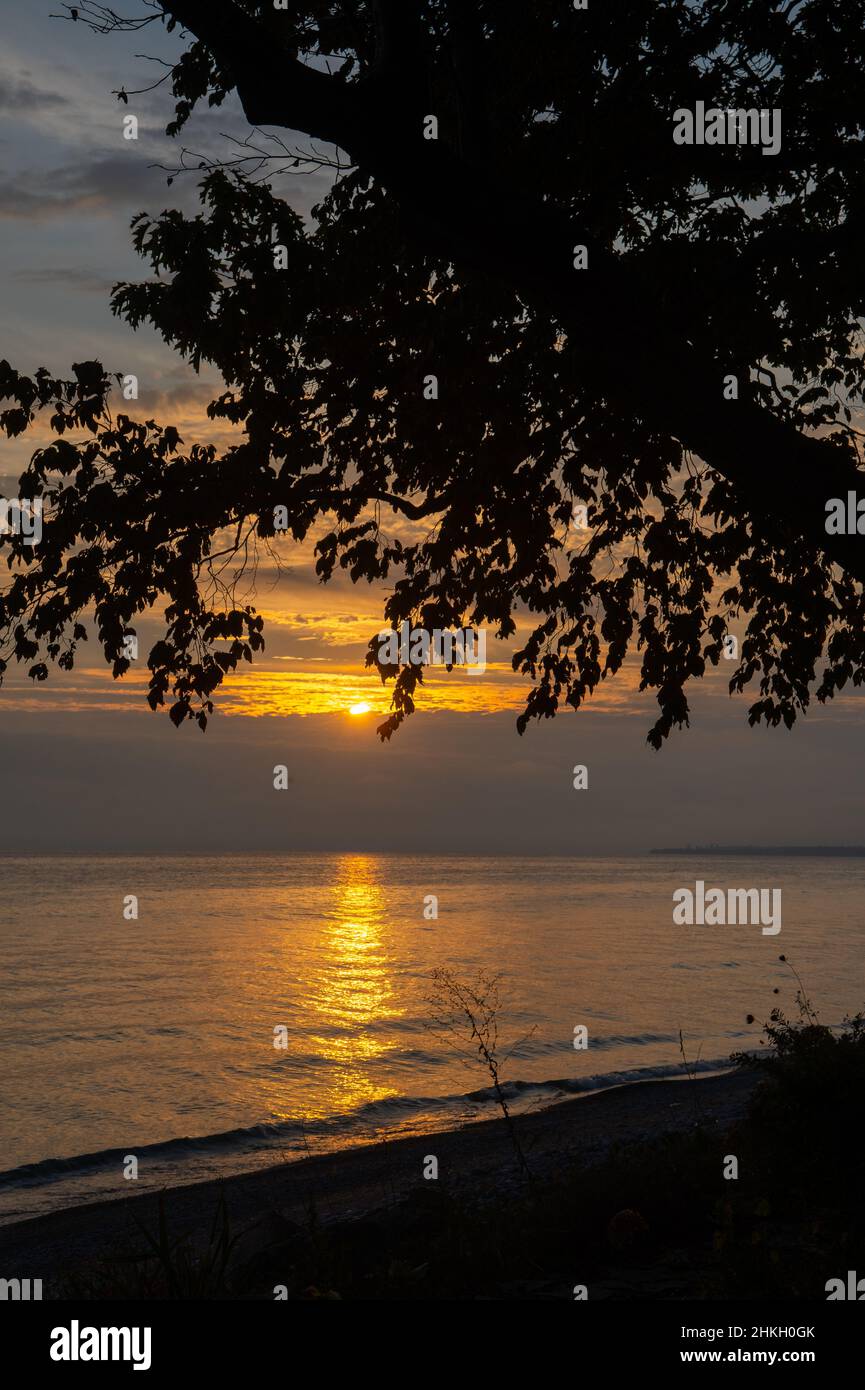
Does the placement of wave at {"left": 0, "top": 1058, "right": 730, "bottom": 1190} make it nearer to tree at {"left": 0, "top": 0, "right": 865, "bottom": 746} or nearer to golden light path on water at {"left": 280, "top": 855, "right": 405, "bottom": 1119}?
golden light path on water at {"left": 280, "top": 855, "right": 405, "bottom": 1119}

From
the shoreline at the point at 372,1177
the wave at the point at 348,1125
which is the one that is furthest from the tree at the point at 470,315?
the wave at the point at 348,1125

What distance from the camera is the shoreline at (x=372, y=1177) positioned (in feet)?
43.3

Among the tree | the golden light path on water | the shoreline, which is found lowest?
the golden light path on water

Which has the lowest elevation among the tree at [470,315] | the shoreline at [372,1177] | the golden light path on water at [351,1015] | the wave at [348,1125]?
the golden light path on water at [351,1015]

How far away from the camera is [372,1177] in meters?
15.7

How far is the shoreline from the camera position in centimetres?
1320

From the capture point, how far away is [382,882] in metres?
150

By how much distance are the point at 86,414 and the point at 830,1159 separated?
9.02 m

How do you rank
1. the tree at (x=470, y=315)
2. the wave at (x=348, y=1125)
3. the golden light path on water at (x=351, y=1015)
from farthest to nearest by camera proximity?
the golden light path on water at (x=351, y=1015) < the wave at (x=348, y=1125) < the tree at (x=470, y=315)

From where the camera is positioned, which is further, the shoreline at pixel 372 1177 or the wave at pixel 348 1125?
the wave at pixel 348 1125

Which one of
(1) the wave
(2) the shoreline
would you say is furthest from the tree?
(1) the wave

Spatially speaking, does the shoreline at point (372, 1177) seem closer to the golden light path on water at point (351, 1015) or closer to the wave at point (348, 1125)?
the wave at point (348, 1125)

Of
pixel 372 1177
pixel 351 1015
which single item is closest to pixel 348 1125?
pixel 372 1177

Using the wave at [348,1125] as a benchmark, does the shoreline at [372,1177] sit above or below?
above
